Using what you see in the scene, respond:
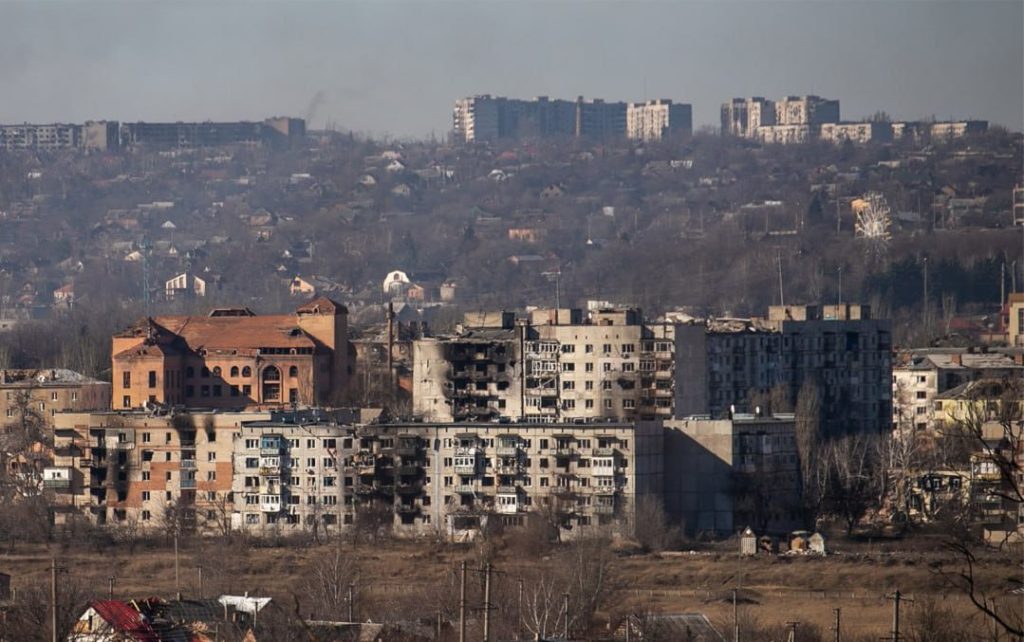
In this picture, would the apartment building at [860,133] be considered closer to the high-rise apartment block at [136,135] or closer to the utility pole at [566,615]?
the high-rise apartment block at [136,135]

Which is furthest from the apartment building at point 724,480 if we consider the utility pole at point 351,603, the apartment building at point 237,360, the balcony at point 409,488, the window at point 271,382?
the window at point 271,382

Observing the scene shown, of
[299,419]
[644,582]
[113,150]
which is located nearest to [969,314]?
[299,419]

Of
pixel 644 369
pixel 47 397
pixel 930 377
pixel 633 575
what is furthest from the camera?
pixel 930 377

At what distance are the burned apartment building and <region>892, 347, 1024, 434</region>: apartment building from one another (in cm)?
622

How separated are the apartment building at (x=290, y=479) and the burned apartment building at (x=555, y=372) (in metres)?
5.53

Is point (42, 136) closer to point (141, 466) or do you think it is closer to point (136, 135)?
point (136, 135)

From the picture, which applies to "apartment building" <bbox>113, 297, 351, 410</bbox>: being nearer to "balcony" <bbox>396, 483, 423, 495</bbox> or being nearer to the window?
the window

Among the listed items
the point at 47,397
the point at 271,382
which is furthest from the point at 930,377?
the point at 47,397

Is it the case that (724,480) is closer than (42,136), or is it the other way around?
(724,480)

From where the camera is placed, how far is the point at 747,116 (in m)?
172

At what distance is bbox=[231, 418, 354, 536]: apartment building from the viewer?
38.9m

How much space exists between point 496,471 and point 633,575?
17.9ft

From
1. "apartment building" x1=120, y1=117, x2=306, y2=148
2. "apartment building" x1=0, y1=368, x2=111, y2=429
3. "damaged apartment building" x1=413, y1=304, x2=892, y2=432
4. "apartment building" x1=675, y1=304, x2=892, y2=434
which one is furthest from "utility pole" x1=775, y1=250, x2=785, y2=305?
"apartment building" x1=120, y1=117, x2=306, y2=148

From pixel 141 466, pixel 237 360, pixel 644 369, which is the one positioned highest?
pixel 237 360
